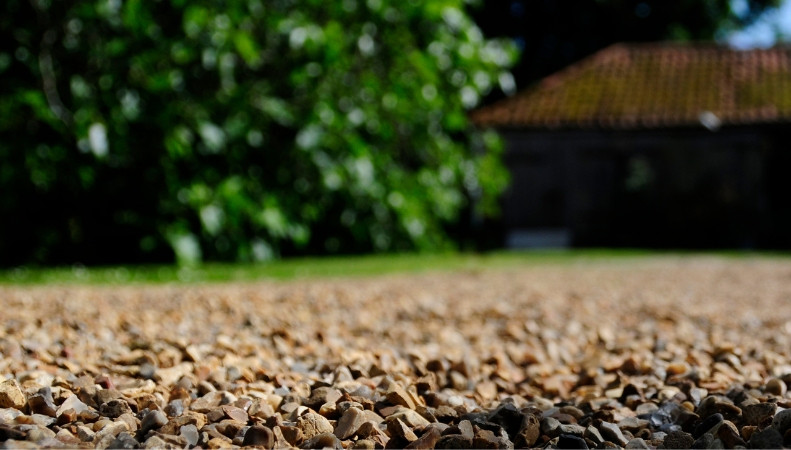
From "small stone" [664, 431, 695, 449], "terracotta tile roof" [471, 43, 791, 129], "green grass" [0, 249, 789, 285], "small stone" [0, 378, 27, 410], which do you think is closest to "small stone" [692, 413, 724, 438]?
"small stone" [664, 431, 695, 449]

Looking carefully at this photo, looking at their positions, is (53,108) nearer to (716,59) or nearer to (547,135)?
(547,135)

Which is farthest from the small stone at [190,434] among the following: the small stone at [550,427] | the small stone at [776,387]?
the small stone at [776,387]

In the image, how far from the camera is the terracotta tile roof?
1596 centimetres

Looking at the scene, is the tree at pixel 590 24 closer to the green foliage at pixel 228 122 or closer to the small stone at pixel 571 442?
the green foliage at pixel 228 122

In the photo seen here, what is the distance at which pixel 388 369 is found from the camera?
10.5ft

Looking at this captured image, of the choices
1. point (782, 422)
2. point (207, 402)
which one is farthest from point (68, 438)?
point (782, 422)

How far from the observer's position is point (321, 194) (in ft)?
33.8

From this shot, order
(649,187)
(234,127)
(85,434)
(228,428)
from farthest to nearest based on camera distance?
(649,187) → (234,127) → (228,428) → (85,434)

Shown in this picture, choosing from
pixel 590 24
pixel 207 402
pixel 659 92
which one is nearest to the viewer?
pixel 207 402

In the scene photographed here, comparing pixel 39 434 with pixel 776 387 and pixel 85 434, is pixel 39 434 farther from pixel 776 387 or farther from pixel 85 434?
pixel 776 387

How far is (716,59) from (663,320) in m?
14.7

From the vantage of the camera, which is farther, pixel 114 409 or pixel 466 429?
pixel 114 409

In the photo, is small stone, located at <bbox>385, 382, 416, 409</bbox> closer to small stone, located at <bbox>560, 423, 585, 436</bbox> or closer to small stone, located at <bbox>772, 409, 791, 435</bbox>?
small stone, located at <bbox>560, 423, 585, 436</bbox>

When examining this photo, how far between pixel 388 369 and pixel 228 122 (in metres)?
6.52
